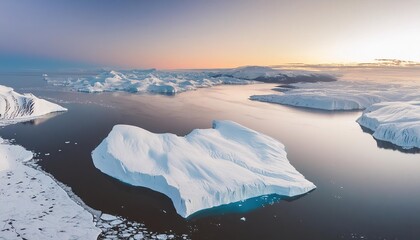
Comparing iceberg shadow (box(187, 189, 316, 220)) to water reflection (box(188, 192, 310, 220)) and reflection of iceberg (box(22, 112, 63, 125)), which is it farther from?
reflection of iceberg (box(22, 112, 63, 125))

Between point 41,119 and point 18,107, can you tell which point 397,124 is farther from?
point 18,107

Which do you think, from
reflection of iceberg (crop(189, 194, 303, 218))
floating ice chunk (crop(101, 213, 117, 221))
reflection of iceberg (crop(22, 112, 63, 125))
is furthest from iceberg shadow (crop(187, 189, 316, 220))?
reflection of iceberg (crop(22, 112, 63, 125))

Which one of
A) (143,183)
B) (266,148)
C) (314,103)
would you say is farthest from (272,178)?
(314,103)

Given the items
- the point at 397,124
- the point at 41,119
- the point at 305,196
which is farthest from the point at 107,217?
the point at 397,124

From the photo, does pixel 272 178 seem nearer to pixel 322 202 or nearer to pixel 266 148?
pixel 322 202

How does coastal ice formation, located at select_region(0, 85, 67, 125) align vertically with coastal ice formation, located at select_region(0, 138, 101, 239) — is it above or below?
above

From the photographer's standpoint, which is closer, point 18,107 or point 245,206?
point 245,206

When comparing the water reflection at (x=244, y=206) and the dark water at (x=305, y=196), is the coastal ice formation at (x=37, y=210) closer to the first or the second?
the dark water at (x=305, y=196)
